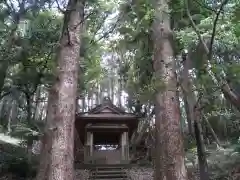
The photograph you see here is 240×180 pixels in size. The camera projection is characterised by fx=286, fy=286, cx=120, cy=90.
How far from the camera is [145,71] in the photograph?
9062 mm

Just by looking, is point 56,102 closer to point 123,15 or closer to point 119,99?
point 123,15

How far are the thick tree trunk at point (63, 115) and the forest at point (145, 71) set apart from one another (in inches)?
0.6

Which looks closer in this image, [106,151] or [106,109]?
[106,109]

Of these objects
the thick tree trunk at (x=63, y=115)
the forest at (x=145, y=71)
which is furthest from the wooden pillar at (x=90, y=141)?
the thick tree trunk at (x=63, y=115)

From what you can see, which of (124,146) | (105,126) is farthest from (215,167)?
(105,126)

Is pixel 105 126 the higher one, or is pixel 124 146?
pixel 105 126

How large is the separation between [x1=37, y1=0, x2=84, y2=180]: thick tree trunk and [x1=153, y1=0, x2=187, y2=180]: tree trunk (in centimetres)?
140

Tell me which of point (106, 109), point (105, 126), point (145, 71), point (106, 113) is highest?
point (145, 71)

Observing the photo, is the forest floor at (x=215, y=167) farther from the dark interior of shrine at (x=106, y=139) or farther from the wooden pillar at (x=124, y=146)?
the dark interior of shrine at (x=106, y=139)

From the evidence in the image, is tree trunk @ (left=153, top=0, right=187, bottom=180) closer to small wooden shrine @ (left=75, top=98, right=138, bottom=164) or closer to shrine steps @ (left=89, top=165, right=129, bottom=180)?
shrine steps @ (left=89, top=165, right=129, bottom=180)

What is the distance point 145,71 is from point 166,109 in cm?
441

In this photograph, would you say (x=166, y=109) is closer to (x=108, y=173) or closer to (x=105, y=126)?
(x=108, y=173)

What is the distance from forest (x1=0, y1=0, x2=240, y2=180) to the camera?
168 inches

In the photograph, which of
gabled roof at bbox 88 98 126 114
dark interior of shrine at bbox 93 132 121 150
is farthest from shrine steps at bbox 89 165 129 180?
gabled roof at bbox 88 98 126 114
